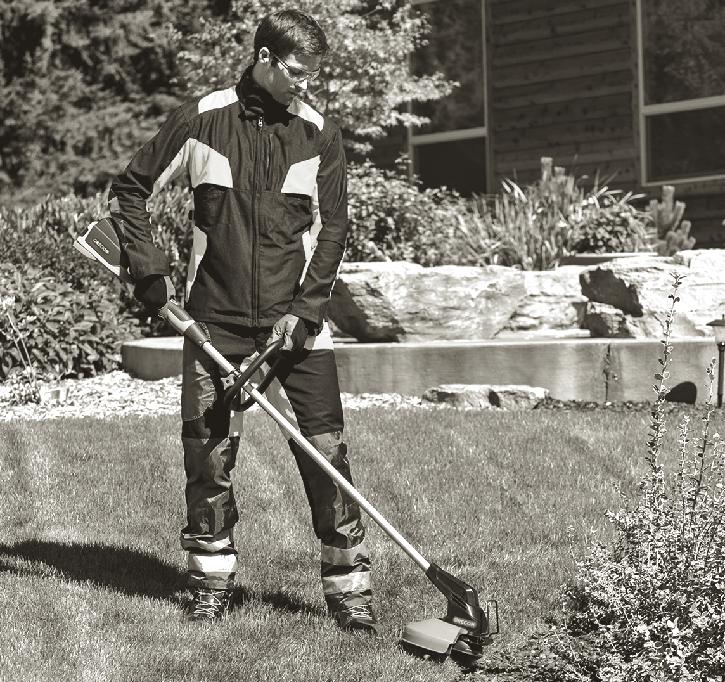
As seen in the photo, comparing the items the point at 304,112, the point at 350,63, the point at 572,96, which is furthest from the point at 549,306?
the point at 304,112

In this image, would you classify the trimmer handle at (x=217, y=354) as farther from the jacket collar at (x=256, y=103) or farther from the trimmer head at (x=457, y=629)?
the trimmer head at (x=457, y=629)

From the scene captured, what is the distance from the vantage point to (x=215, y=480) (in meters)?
4.39

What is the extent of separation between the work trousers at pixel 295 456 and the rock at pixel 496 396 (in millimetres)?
3856

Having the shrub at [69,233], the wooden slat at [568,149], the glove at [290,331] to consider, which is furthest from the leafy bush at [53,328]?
the wooden slat at [568,149]

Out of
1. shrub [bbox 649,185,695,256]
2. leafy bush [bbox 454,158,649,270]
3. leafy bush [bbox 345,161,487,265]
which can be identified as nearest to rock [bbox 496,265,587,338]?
leafy bush [bbox 454,158,649,270]

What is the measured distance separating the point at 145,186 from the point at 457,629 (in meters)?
1.72

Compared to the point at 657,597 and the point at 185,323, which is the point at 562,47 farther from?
the point at 657,597

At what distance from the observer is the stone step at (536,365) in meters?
8.27

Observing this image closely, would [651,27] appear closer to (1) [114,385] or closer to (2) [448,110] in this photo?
(2) [448,110]

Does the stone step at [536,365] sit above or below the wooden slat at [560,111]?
below

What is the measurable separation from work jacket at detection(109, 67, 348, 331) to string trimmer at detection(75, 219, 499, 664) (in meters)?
0.12

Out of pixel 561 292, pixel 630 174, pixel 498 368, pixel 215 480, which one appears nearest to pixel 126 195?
pixel 215 480

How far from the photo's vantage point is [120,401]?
877cm

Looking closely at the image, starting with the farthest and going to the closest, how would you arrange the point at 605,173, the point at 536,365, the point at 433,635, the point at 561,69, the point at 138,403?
the point at 561,69 < the point at 605,173 < the point at 138,403 < the point at 536,365 < the point at 433,635
